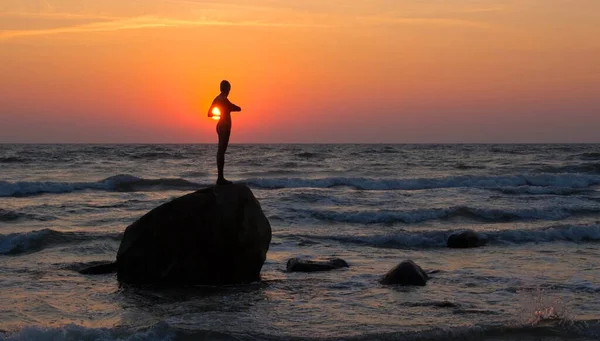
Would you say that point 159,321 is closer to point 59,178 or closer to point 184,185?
point 184,185

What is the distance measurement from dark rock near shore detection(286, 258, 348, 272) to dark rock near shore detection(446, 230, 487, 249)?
4.41 meters

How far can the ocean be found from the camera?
10766 millimetres

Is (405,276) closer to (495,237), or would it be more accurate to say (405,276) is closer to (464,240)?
(464,240)

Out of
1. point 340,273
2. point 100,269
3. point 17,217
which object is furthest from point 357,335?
point 17,217

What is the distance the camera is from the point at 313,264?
50.8 feet

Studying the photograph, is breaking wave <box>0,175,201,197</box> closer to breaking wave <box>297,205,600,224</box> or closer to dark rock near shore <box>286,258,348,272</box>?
breaking wave <box>297,205,600,224</box>

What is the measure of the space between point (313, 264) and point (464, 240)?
215 inches

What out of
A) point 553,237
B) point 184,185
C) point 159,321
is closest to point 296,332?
point 159,321

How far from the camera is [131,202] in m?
28.8

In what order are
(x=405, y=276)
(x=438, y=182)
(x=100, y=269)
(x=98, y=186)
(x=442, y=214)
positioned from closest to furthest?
(x=405, y=276) < (x=100, y=269) < (x=442, y=214) < (x=98, y=186) < (x=438, y=182)

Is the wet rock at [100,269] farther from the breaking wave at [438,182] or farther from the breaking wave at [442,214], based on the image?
the breaking wave at [438,182]

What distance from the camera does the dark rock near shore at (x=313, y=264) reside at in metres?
15.4

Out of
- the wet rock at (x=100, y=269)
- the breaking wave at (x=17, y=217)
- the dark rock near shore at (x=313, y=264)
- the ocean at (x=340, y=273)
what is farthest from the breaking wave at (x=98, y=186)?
the dark rock near shore at (x=313, y=264)

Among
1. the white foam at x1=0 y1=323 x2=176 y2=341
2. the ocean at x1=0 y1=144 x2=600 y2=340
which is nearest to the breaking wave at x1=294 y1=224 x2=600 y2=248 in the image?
the ocean at x1=0 y1=144 x2=600 y2=340
